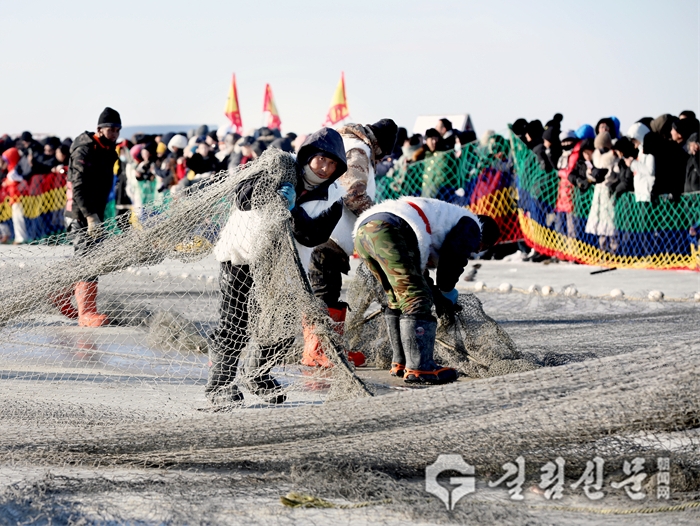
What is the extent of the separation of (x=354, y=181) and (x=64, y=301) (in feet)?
6.74

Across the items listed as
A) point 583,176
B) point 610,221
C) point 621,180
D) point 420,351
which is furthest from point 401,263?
point 583,176

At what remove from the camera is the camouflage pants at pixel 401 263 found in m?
5.22

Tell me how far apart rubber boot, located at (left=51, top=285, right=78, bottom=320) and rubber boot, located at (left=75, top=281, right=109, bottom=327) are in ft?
0.20

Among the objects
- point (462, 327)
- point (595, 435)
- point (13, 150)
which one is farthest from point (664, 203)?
point (13, 150)

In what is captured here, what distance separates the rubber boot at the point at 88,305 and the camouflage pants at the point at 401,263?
1.58 metres

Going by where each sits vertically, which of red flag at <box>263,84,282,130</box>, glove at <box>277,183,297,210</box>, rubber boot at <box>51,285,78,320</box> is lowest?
rubber boot at <box>51,285,78,320</box>

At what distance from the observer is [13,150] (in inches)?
679

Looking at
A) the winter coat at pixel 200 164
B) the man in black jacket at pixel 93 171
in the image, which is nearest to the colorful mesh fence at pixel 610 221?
the winter coat at pixel 200 164

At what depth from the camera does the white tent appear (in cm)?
1861

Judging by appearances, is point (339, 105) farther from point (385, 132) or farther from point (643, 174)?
point (385, 132)

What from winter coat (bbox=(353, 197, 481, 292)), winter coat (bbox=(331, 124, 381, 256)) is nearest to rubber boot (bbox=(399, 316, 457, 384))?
winter coat (bbox=(353, 197, 481, 292))

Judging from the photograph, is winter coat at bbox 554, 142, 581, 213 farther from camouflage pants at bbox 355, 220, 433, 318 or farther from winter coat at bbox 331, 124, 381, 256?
camouflage pants at bbox 355, 220, 433, 318

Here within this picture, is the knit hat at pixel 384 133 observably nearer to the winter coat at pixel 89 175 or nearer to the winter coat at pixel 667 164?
the winter coat at pixel 89 175

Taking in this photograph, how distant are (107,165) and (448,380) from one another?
13.7 ft
